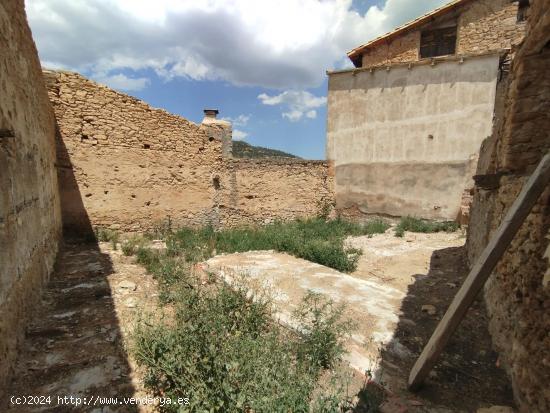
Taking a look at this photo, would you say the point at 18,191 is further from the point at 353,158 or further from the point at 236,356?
the point at 353,158

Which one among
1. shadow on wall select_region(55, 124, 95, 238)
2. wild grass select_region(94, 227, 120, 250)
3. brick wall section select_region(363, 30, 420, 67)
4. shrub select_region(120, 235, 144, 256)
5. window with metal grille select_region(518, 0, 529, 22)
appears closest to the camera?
shrub select_region(120, 235, 144, 256)

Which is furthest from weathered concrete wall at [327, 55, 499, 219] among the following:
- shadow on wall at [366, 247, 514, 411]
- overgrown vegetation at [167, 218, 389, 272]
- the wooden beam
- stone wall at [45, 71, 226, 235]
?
the wooden beam

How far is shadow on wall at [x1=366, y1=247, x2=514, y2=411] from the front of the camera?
8.22 ft

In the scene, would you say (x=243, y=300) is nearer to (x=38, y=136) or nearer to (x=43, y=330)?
(x=43, y=330)

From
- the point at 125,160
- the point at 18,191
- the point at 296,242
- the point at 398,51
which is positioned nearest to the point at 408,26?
the point at 398,51

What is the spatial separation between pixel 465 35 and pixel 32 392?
14387mm

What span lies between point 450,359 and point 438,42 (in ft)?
40.4

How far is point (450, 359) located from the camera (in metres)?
2.99

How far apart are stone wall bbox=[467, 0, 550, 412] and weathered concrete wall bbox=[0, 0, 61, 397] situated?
3833 mm

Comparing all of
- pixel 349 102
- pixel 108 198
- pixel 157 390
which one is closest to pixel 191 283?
pixel 157 390

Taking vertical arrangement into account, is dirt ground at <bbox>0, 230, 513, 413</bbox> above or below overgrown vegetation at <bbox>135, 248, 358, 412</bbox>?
below

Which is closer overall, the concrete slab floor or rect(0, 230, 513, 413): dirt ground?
rect(0, 230, 513, 413): dirt ground

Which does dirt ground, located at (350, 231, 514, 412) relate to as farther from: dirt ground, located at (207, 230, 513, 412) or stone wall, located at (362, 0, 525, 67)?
stone wall, located at (362, 0, 525, 67)

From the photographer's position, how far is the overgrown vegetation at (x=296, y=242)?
20.4 ft
